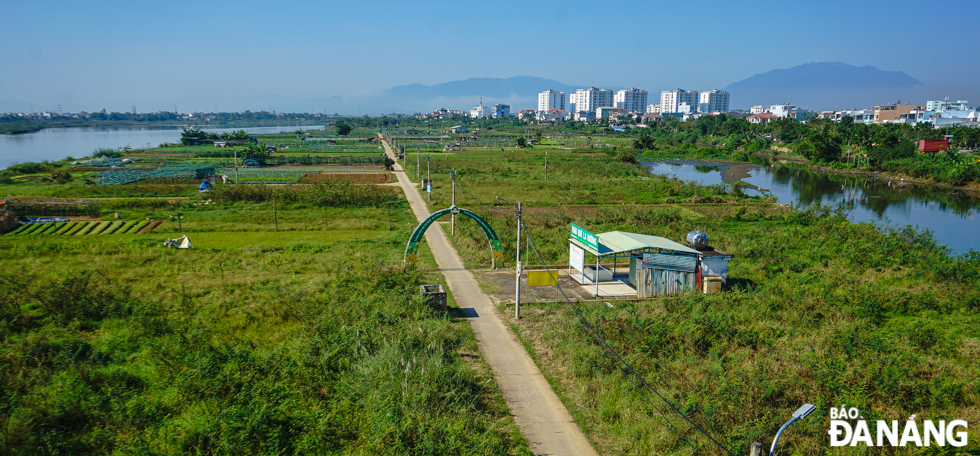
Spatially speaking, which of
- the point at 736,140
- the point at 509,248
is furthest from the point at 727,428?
the point at 736,140

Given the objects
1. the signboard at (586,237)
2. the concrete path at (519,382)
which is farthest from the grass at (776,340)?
the signboard at (586,237)

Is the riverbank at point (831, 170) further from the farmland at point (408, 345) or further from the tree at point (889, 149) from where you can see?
the farmland at point (408, 345)

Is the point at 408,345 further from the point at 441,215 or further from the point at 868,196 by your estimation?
the point at 868,196

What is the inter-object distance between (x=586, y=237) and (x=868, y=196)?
49.6 metres

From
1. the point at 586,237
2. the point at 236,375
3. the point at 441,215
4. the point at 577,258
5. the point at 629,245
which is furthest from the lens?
the point at 441,215

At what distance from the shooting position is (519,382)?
1395 centimetres

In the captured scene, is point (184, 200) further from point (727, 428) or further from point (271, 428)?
point (727, 428)

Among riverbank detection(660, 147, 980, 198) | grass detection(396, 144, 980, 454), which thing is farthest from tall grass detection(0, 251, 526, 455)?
riverbank detection(660, 147, 980, 198)

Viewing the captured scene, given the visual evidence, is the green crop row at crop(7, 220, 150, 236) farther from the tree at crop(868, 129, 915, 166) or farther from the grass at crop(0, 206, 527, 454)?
the tree at crop(868, 129, 915, 166)

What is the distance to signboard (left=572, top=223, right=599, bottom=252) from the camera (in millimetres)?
20969

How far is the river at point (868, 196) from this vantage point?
1642 inches

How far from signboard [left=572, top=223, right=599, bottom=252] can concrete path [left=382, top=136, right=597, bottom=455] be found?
476 cm

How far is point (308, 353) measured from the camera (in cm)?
1385

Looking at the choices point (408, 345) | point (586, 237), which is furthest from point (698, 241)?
point (408, 345)
